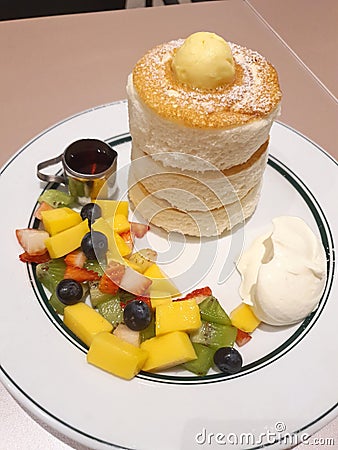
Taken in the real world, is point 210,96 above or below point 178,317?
above

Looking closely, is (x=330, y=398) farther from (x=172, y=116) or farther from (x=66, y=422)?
(x=172, y=116)

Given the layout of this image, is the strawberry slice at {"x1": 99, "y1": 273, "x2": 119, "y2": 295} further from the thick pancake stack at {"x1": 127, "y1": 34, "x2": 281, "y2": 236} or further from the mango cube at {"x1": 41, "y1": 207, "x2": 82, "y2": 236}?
the thick pancake stack at {"x1": 127, "y1": 34, "x2": 281, "y2": 236}

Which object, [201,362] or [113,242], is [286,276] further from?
[113,242]

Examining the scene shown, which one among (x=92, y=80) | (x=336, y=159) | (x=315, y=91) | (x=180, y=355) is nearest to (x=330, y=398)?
(x=180, y=355)

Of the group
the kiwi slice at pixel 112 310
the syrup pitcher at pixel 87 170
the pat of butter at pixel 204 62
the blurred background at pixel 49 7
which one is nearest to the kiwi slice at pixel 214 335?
the kiwi slice at pixel 112 310

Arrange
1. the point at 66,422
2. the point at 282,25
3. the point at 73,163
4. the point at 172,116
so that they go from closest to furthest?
the point at 66,422
the point at 172,116
the point at 73,163
the point at 282,25

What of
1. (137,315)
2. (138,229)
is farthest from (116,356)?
(138,229)

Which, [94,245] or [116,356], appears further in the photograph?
[94,245]
